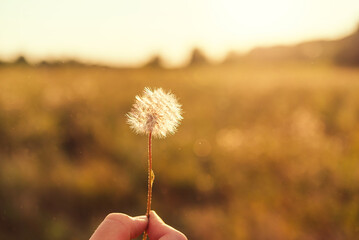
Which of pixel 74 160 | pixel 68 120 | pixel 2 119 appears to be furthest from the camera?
pixel 68 120

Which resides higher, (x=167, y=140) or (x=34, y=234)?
(x=167, y=140)

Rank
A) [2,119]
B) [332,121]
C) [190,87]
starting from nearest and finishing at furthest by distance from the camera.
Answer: [2,119] → [332,121] → [190,87]

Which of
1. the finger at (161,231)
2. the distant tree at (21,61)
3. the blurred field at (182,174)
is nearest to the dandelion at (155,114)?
the finger at (161,231)

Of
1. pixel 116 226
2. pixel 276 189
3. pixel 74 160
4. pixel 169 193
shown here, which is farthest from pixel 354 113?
pixel 116 226

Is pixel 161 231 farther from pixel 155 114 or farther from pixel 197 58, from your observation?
pixel 197 58

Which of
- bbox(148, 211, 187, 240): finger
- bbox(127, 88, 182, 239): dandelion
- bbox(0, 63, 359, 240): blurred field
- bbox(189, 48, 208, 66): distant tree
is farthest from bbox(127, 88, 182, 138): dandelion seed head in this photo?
bbox(189, 48, 208, 66): distant tree

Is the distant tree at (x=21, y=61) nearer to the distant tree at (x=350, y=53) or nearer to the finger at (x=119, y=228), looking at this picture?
the finger at (x=119, y=228)

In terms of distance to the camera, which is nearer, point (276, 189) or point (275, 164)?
point (276, 189)

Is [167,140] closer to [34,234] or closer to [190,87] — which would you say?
[34,234]
